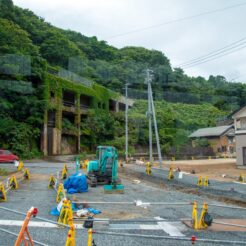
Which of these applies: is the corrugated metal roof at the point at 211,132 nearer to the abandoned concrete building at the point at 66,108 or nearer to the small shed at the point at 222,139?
the small shed at the point at 222,139

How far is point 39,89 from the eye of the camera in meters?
44.9

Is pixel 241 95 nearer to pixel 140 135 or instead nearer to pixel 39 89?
pixel 140 135

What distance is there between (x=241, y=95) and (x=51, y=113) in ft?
193

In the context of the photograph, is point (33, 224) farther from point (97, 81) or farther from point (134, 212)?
point (97, 81)

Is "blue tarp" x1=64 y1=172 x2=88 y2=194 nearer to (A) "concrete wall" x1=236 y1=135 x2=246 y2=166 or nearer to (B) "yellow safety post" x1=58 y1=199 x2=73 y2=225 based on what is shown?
(B) "yellow safety post" x1=58 y1=199 x2=73 y2=225

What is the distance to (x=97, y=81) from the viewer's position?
70.3 m

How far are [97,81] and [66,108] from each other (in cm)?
2300

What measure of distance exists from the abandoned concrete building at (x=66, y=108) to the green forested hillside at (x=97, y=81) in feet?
4.63

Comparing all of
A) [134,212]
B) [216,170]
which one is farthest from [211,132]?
[134,212]

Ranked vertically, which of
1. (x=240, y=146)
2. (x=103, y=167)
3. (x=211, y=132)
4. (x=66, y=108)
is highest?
(x=66, y=108)

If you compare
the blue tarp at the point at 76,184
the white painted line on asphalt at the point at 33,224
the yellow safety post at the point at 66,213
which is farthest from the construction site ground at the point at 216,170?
the yellow safety post at the point at 66,213

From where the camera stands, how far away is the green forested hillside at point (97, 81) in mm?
42938

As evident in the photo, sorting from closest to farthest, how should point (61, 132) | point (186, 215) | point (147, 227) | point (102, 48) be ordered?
point (147, 227) → point (186, 215) → point (61, 132) → point (102, 48)

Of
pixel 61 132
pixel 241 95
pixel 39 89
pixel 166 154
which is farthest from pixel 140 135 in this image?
pixel 241 95
